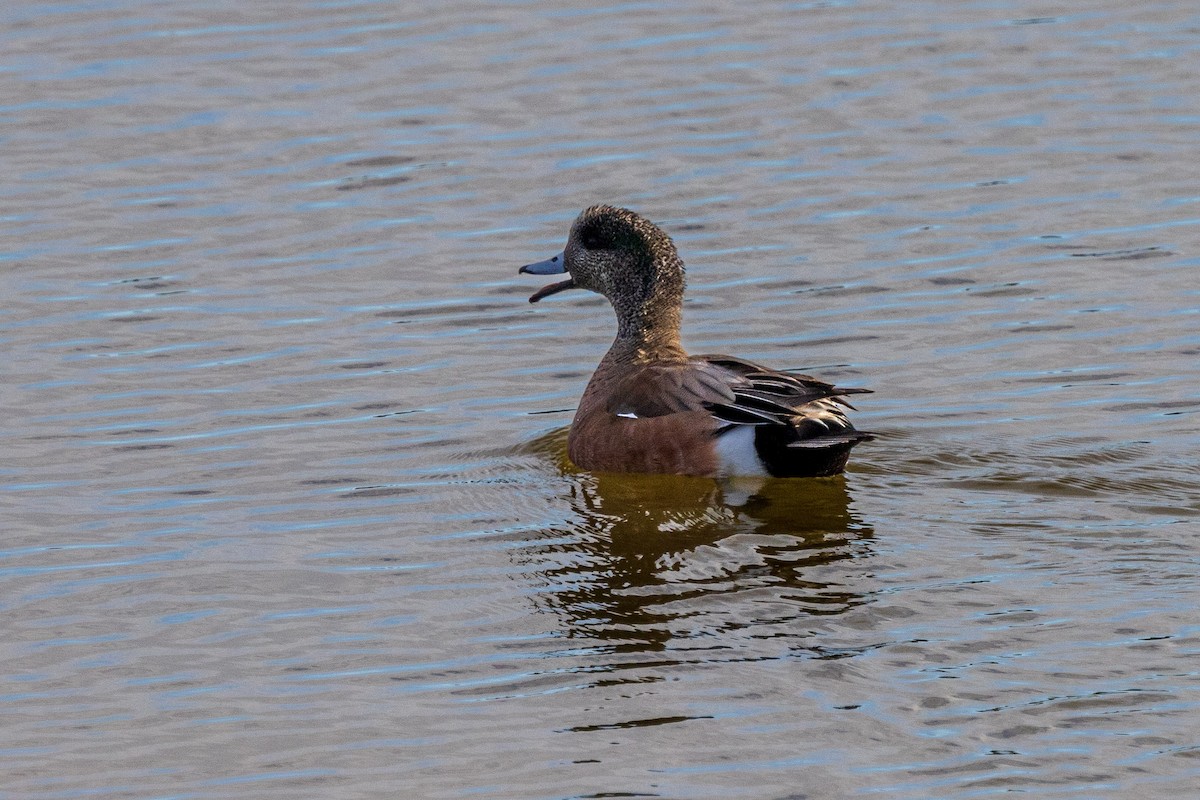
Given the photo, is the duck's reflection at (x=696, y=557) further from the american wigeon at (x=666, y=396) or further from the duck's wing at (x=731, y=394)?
the duck's wing at (x=731, y=394)

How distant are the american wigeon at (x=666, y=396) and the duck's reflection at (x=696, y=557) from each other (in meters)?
0.15

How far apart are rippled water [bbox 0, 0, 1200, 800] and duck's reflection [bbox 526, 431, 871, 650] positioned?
0.03 meters

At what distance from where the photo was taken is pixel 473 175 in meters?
14.1

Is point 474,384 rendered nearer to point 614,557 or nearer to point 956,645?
point 614,557

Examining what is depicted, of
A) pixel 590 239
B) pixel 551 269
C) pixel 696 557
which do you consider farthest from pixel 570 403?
pixel 696 557

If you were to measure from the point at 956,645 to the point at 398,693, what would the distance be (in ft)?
6.51

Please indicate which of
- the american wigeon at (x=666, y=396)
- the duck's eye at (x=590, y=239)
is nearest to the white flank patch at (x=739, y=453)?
the american wigeon at (x=666, y=396)

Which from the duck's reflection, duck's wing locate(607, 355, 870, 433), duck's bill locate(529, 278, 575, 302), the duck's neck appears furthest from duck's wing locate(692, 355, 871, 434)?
duck's bill locate(529, 278, 575, 302)

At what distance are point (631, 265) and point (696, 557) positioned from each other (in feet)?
8.80

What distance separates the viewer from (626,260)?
10.3 metres

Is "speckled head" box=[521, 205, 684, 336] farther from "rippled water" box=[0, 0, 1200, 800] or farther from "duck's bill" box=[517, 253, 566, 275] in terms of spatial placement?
"rippled water" box=[0, 0, 1200, 800]

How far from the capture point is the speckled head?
10.2 m

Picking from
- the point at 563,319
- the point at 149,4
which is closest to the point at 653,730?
the point at 563,319

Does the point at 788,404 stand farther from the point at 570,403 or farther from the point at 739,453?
the point at 570,403
